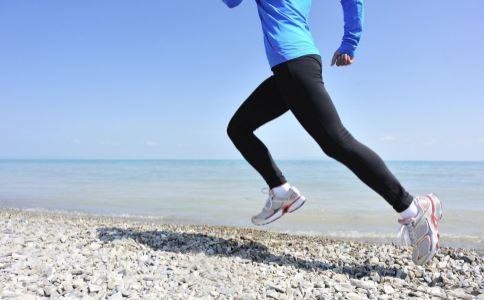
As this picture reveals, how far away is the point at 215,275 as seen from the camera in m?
2.68

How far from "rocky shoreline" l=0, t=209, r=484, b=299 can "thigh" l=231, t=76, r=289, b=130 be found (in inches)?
40.0

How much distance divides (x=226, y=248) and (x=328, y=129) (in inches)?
52.1

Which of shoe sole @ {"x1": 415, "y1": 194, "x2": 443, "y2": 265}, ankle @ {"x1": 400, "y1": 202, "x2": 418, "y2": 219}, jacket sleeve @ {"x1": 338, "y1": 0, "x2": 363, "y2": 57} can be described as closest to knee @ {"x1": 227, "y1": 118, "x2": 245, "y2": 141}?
jacket sleeve @ {"x1": 338, "y1": 0, "x2": 363, "y2": 57}

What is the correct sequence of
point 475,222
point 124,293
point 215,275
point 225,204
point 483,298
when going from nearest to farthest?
point 124,293 < point 483,298 < point 215,275 < point 475,222 < point 225,204

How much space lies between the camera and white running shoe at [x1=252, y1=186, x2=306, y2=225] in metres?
3.38

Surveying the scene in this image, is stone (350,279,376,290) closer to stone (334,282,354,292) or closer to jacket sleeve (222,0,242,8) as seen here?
stone (334,282,354,292)

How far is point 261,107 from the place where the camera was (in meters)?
3.33

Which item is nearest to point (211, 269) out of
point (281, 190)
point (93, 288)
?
point (93, 288)

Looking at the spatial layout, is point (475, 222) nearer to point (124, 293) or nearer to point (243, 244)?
point (243, 244)

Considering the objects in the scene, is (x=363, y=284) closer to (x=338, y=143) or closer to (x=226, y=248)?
(x=338, y=143)

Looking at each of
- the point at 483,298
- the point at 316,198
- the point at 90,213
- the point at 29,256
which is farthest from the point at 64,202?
the point at 483,298

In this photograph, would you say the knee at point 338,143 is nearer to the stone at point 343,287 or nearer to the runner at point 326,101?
the runner at point 326,101

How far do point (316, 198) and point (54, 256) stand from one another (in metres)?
6.94

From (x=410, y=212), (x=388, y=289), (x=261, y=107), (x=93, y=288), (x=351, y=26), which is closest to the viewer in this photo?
(x=93, y=288)
